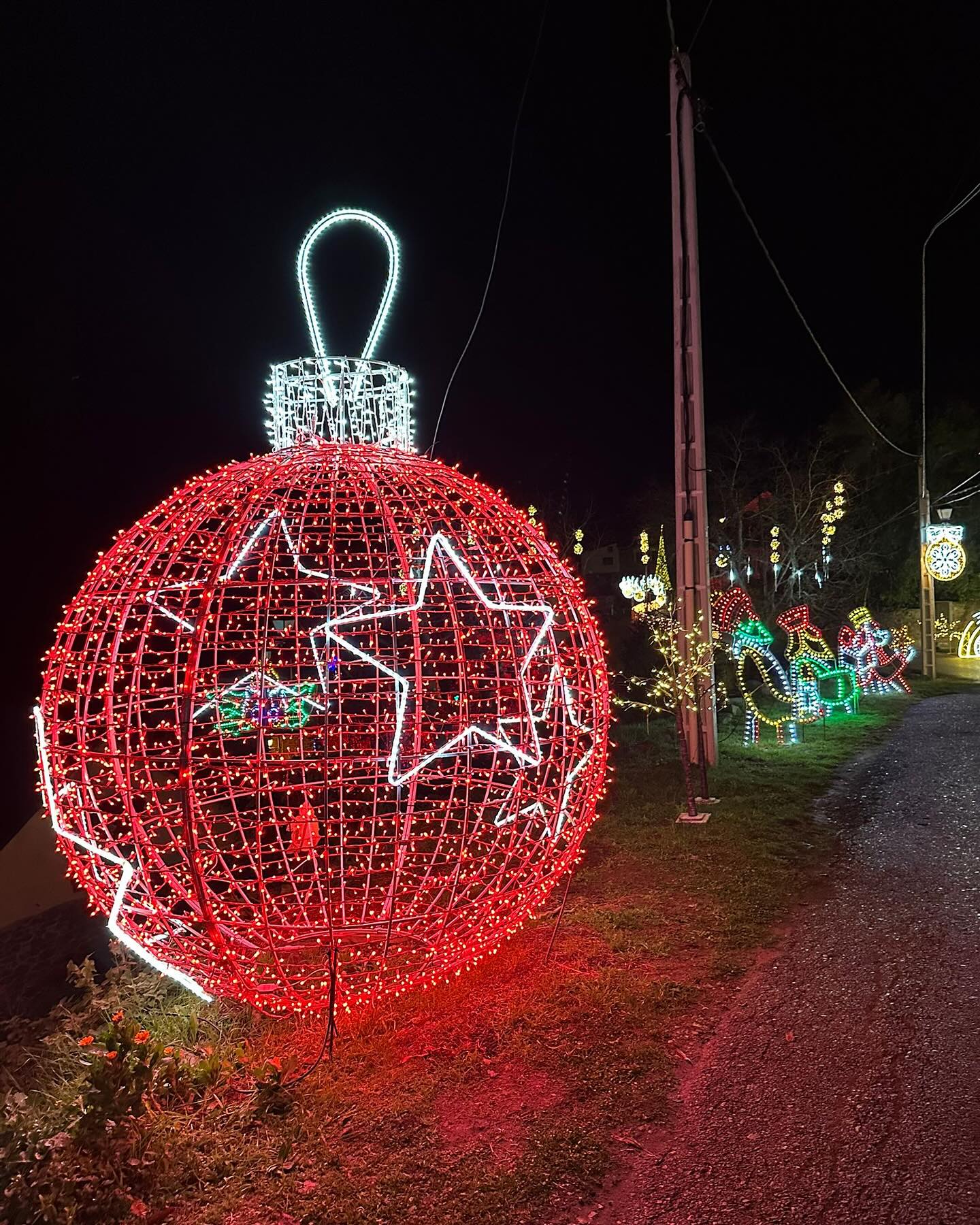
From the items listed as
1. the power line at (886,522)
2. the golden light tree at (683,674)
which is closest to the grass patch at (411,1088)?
the golden light tree at (683,674)

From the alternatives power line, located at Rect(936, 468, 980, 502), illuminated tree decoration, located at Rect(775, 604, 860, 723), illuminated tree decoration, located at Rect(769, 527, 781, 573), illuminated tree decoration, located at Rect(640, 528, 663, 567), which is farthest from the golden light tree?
power line, located at Rect(936, 468, 980, 502)

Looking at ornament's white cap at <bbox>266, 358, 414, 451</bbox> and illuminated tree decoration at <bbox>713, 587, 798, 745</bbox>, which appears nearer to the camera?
ornament's white cap at <bbox>266, 358, 414, 451</bbox>

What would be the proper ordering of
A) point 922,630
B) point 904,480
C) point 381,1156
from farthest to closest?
1. point 904,480
2. point 922,630
3. point 381,1156

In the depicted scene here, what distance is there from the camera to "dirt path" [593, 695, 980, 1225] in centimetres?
279

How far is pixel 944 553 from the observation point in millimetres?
17797

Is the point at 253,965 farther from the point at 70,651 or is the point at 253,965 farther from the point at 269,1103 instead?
the point at 70,651

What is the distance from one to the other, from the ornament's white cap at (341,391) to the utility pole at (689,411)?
185 inches

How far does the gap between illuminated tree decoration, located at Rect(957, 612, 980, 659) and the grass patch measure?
65.0ft

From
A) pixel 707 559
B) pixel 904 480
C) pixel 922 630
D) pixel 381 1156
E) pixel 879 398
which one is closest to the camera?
pixel 381 1156

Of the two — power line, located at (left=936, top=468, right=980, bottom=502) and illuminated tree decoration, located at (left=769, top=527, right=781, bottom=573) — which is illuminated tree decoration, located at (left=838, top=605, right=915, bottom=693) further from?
power line, located at (left=936, top=468, right=980, bottom=502)

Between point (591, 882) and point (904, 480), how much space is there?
22.6 meters

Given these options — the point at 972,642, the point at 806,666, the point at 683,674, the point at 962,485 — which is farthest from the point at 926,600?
the point at 683,674

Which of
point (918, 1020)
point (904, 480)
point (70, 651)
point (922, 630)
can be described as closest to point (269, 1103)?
point (70, 651)

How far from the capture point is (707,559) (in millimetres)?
8258
